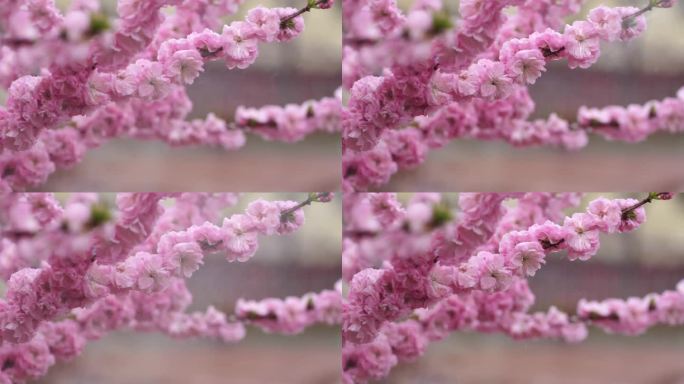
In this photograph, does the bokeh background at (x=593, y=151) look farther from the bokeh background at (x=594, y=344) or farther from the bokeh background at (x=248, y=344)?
the bokeh background at (x=248, y=344)

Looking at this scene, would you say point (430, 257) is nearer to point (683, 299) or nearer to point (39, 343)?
point (683, 299)

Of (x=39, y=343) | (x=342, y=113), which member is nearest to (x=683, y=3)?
(x=342, y=113)

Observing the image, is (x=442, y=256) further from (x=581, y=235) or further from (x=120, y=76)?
(x=120, y=76)

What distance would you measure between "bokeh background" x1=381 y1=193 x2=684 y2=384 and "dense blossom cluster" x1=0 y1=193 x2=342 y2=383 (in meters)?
0.29

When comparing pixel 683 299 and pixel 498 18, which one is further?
pixel 683 299

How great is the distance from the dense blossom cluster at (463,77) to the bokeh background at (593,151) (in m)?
0.02

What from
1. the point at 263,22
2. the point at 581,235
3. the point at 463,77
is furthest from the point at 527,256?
the point at 263,22

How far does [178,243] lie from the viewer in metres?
1.83

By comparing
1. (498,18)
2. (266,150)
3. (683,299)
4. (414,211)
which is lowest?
(683,299)

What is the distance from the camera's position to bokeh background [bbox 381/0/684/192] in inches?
73.4

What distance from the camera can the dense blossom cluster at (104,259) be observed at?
1.82 m

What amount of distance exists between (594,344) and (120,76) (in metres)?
1.21

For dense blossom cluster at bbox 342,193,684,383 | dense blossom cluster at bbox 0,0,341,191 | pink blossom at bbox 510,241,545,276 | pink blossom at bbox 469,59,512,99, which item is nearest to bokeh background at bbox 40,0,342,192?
dense blossom cluster at bbox 0,0,341,191

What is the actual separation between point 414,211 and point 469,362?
1.20 ft
